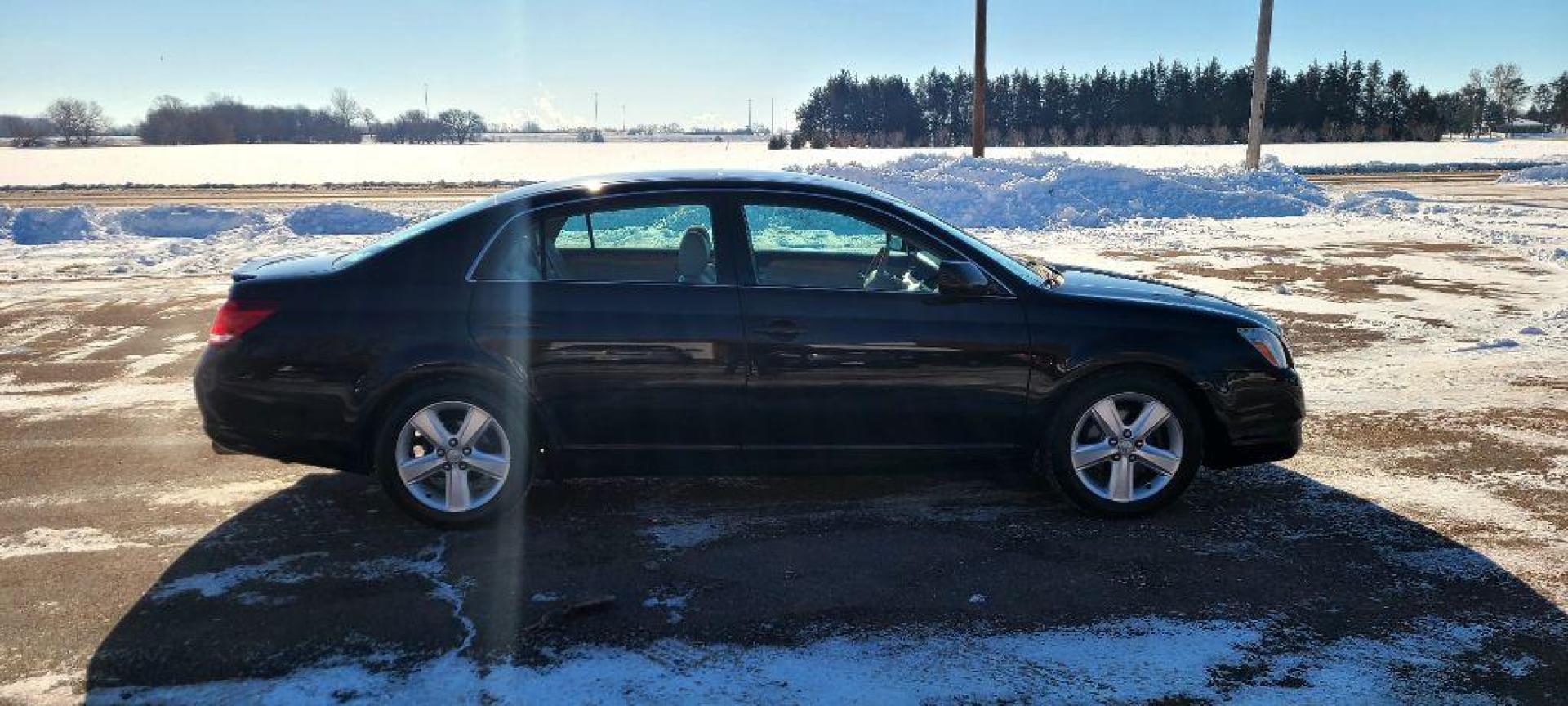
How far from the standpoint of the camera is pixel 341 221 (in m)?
17.3

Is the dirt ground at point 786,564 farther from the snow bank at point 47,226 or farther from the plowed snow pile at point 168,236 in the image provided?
the snow bank at point 47,226

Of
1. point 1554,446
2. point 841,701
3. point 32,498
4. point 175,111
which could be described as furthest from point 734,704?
point 175,111

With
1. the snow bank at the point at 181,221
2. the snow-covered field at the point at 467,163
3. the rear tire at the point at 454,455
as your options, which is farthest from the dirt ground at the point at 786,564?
the snow-covered field at the point at 467,163

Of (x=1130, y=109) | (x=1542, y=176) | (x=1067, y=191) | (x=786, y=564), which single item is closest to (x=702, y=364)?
(x=786, y=564)

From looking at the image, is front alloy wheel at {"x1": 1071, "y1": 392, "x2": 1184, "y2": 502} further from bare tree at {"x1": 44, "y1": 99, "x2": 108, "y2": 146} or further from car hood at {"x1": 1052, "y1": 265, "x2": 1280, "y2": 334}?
bare tree at {"x1": 44, "y1": 99, "x2": 108, "y2": 146}

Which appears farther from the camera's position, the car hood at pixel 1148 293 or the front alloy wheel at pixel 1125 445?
the car hood at pixel 1148 293

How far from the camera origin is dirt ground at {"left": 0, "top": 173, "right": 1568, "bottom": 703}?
3.65 m

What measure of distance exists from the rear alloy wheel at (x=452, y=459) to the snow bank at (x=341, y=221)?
12.8 meters

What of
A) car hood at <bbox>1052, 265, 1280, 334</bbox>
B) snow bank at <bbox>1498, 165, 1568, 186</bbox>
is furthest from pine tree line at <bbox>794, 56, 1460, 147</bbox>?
car hood at <bbox>1052, 265, 1280, 334</bbox>

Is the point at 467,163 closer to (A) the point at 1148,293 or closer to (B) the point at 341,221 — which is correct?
(B) the point at 341,221

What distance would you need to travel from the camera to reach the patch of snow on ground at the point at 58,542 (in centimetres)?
461

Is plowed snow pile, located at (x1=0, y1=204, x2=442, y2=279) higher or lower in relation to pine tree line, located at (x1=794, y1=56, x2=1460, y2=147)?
lower

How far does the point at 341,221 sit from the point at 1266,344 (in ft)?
50.6

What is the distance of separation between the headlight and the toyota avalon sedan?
0.8 inches
